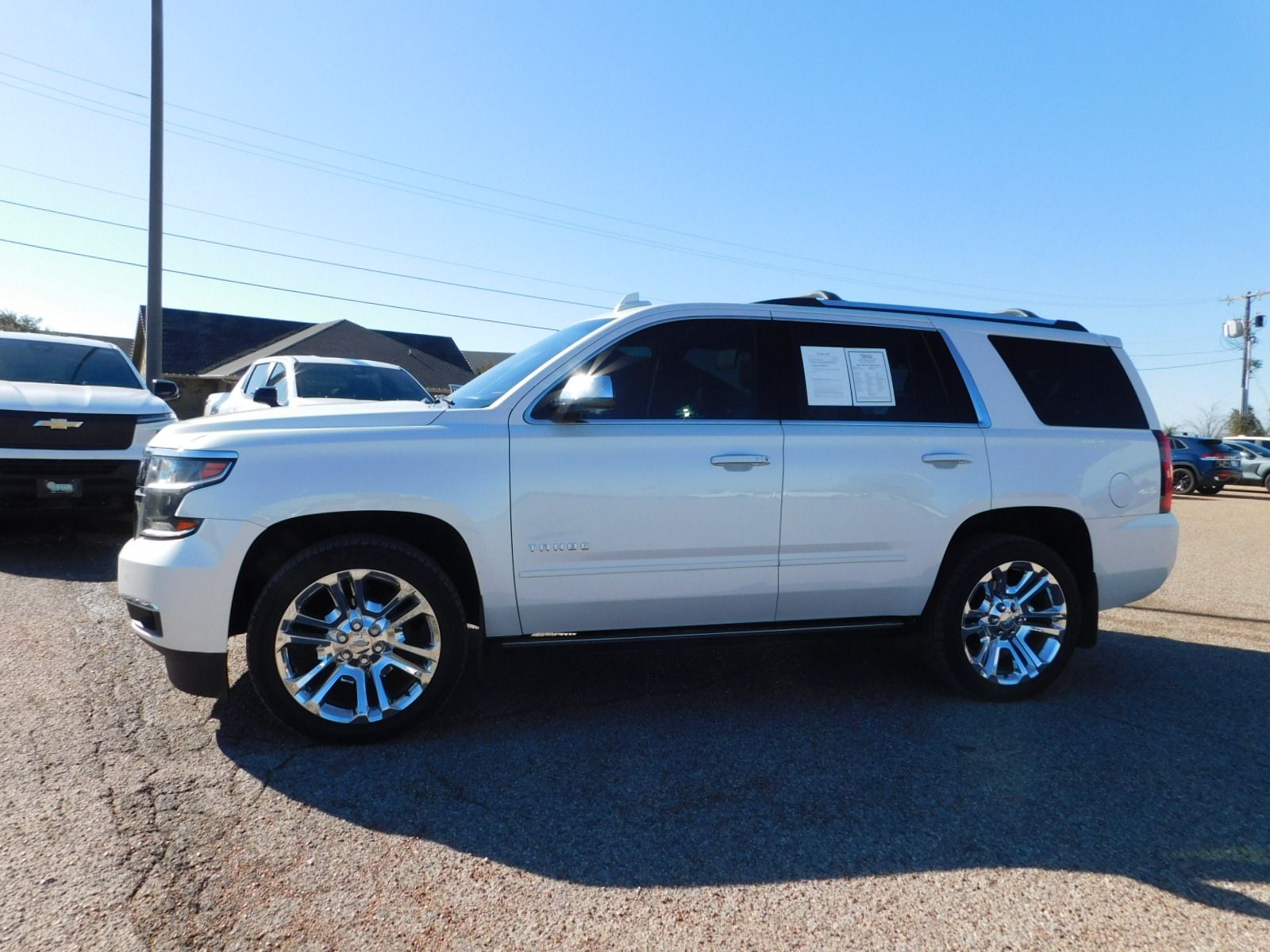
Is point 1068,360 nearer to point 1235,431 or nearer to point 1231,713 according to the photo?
point 1231,713

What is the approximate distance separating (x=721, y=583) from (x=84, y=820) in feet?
8.13

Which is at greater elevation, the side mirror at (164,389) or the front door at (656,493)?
the side mirror at (164,389)

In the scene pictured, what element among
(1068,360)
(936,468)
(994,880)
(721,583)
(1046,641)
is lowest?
(994,880)

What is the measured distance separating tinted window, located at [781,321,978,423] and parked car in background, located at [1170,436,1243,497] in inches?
856

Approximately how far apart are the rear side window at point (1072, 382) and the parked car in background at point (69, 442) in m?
6.25

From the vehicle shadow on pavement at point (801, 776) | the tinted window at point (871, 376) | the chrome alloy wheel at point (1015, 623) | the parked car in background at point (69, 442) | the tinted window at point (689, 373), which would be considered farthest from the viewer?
→ the parked car in background at point (69, 442)

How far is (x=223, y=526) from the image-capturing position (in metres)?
3.33

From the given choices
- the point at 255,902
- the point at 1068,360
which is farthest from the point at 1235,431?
the point at 255,902

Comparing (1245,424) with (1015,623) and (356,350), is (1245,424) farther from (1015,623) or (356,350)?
(1015,623)

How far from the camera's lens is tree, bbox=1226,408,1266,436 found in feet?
196

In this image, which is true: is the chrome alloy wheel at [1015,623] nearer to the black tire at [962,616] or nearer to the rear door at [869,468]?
the black tire at [962,616]

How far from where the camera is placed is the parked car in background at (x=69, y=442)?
22.1 feet

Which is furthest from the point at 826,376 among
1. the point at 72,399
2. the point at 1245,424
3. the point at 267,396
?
the point at 1245,424

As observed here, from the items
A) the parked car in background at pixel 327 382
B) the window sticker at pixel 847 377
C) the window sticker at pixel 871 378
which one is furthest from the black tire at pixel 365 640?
the parked car in background at pixel 327 382
